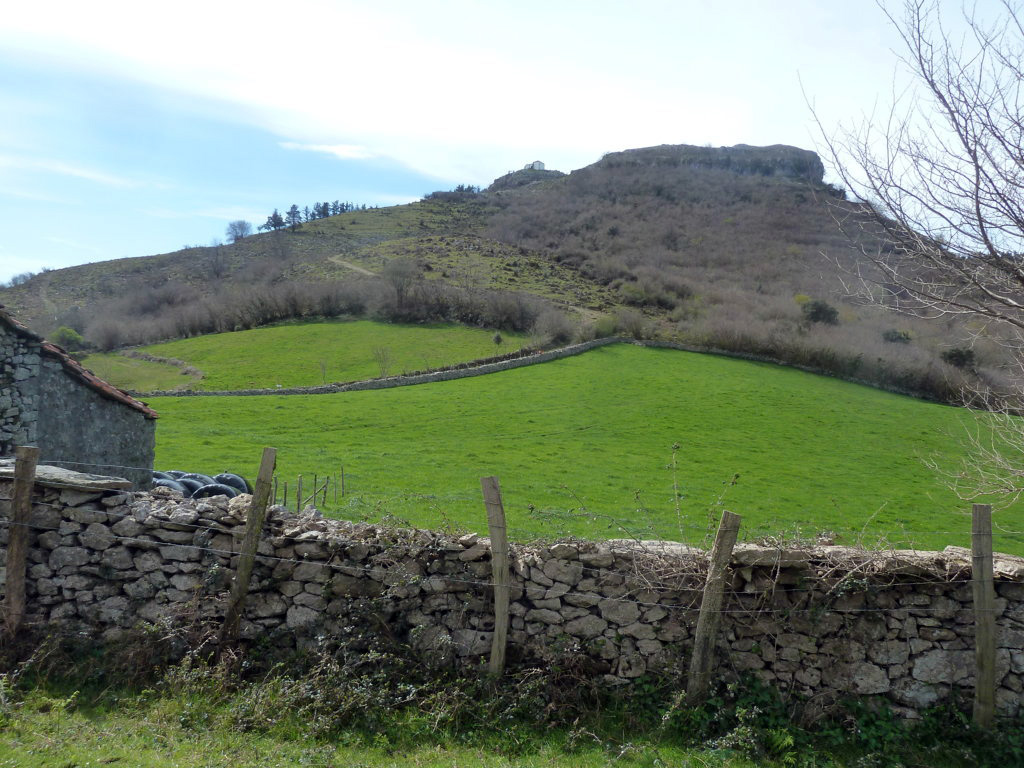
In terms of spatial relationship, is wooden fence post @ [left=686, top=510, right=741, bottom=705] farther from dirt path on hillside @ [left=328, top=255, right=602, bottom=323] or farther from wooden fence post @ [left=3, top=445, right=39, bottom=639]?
dirt path on hillside @ [left=328, top=255, right=602, bottom=323]

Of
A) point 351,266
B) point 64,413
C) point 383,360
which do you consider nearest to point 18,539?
point 64,413

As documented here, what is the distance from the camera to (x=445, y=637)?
6.91 m

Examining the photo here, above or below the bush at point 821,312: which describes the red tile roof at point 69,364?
below

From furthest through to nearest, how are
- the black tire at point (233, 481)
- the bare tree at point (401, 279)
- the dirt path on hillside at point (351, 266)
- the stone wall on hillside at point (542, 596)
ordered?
the dirt path on hillside at point (351, 266) < the bare tree at point (401, 279) < the black tire at point (233, 481) < the stone wall on hillside at point (542, 596)

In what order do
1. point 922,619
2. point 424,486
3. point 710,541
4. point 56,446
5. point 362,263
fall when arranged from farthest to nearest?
point 362,263, point 424,486, point 56,446, point 710,541, point 922,619

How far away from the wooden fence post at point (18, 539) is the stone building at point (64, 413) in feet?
16.7

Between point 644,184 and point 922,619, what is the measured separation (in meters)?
170

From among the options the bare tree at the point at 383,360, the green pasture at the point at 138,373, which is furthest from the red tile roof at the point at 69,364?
the green pasture at the point at 138,373

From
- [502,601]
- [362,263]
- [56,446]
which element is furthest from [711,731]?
[362,263]

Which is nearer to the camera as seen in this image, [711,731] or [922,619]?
[711,731]

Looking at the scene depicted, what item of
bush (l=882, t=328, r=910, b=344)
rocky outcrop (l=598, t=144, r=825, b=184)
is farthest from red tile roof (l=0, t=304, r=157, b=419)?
rocky outcrop (l=598, t=144, r=825, b=184)

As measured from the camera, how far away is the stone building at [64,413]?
39.7 feet

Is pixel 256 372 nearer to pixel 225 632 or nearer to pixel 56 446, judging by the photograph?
pixel 56 446

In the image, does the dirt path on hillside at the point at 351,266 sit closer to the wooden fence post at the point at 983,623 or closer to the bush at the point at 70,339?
the bush at the point at 70,339
